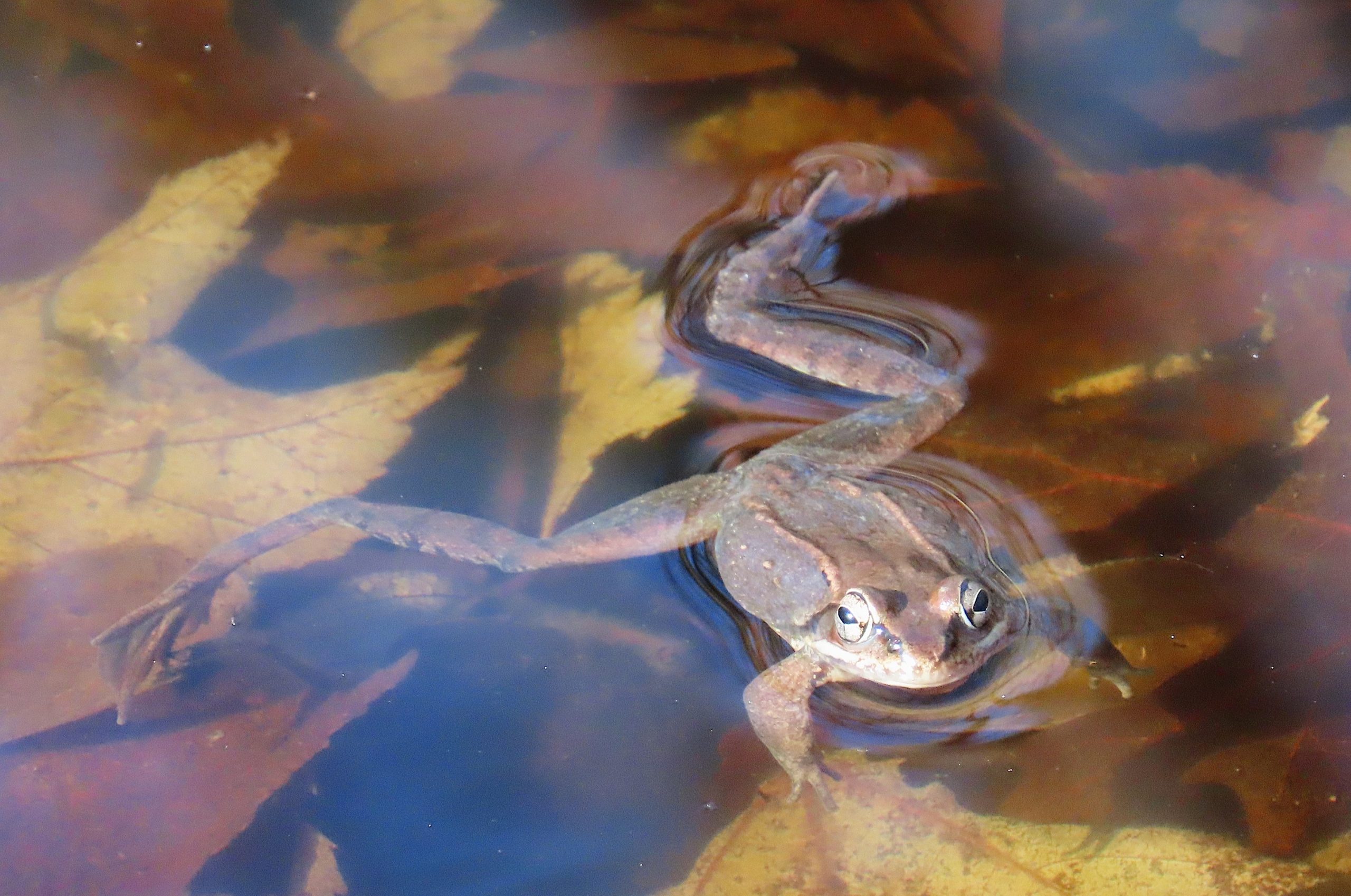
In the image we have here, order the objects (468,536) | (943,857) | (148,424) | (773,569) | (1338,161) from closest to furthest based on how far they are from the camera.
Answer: (943,857) → (773,569) → (468,536) → (148,424) → (1338,161)

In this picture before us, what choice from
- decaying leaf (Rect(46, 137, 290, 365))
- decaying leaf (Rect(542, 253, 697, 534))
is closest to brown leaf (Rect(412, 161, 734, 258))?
decaying leaf (Rect(542, 253, 697, 534))

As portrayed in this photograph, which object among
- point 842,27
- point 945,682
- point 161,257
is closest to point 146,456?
point 161,257

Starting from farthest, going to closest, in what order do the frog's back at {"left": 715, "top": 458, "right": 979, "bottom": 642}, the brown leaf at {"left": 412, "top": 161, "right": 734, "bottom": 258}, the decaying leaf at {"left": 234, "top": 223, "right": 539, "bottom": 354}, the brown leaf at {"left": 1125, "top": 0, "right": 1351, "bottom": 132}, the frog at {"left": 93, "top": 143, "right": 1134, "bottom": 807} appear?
the brown leaf at {"left": 1125, "top": 0, "right": 1351, "bottom": 132} → the brown leaf at {"left": 412, "top": 161, "right": 734, "bottom": 258} → the decaying leaf at {"left": 234, "top": 223, "right": 539, "bottom": 354} → the frog's back at {"left": 715, "top": 458, "right": 979, "bottom": 642} → the frog at {"left": 93, "top": 143, "right": 1134, "bottom": 807}

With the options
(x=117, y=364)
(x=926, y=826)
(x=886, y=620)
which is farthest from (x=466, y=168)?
(x=926, y=826)

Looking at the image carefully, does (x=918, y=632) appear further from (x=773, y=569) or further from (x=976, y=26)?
(x=976, y=26)

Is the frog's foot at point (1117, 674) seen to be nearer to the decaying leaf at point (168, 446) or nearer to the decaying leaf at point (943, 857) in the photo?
the decaying leaf at point (943, 857)

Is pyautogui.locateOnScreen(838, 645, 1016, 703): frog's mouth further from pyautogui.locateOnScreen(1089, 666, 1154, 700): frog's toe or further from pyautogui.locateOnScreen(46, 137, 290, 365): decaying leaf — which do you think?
pyautogui.locateOnScreen(46, 137, 290, 365): decaying leaf
